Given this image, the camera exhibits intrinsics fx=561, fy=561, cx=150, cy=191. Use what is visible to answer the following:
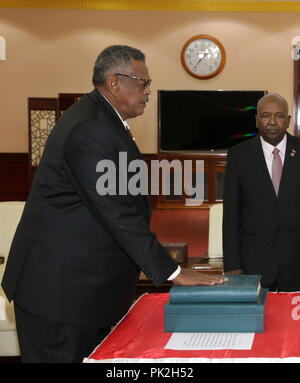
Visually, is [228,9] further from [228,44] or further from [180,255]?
[180,255]

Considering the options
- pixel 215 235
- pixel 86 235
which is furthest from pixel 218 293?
pixel 215 235

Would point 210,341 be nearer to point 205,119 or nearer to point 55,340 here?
point 55,340

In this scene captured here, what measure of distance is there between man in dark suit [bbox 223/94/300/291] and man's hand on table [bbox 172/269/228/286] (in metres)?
1.08

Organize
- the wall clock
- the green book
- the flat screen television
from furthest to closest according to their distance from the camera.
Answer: the flat screen television < the wall clock < the green book

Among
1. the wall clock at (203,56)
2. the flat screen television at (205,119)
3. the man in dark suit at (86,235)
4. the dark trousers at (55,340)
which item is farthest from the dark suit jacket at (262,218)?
the wall clock at (203,56)

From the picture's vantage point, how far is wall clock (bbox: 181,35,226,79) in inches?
404

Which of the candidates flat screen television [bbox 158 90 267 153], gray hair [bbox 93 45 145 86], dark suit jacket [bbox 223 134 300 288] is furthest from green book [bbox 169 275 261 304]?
flat screen television [bbox 158 90 267 153]

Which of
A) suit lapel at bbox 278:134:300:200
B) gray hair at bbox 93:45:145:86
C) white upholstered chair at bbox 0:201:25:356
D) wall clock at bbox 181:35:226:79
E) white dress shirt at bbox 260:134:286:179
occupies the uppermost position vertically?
wall clock at bbox 181:35:226:79

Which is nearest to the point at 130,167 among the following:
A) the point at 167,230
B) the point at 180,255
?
the point at 180,255

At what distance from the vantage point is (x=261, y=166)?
108 inches

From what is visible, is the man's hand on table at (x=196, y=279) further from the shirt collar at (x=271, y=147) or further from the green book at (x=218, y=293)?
the shirt collar at (x=271, y=147)

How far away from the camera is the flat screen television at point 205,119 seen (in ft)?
34.0

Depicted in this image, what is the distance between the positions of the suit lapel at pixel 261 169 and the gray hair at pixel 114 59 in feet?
3.56

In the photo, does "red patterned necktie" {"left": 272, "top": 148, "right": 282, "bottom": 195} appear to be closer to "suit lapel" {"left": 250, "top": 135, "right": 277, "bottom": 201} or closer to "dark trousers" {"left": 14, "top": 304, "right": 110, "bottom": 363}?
"suit lapel" {"left": 250, "top": 135, "right": 277, "bottom": 201}
